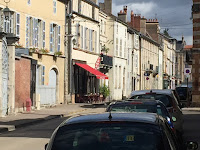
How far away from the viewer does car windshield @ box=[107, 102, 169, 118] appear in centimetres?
1099

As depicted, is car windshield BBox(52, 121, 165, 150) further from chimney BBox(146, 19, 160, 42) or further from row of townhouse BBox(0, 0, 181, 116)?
chimney BBox(146, 19, 160, 42)

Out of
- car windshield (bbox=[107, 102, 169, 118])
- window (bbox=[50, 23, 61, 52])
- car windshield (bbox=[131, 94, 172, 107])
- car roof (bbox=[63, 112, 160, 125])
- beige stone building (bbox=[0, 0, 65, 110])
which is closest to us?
car roof (bbox=[63, 112, 160, 125])

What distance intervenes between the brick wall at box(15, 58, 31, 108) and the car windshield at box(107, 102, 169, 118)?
18.9 metres

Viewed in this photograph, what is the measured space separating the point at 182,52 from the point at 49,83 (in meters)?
96.3

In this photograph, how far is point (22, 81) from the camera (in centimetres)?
3069

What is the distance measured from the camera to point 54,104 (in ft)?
124

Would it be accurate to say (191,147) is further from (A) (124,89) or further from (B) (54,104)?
(A) (124,89)

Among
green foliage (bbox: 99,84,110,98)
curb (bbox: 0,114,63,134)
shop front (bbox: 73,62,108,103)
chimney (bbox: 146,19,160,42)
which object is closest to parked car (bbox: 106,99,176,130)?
curb (bbox: 0,114,63,134)

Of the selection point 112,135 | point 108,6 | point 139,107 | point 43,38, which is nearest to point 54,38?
point 43,38

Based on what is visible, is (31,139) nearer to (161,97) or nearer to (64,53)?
(161,97)

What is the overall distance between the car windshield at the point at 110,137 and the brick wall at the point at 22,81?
79.3ft

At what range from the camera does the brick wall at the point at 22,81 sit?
29625 millimetres

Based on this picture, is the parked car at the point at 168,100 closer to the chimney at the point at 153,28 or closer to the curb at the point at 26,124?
the curb at the point at 26,124

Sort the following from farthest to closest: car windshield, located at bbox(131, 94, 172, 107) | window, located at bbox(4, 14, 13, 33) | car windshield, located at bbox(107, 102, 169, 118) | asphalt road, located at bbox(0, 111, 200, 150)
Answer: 1. window, located at bbox(4, 14, 13, 33)
2. car windshield, located at bbox(131, 94, 172, 107)
3. asphalt road, located at bbox(0, 111, 200, 150)
4. car windshield, located at bbox(107, 102, 169, 118)
